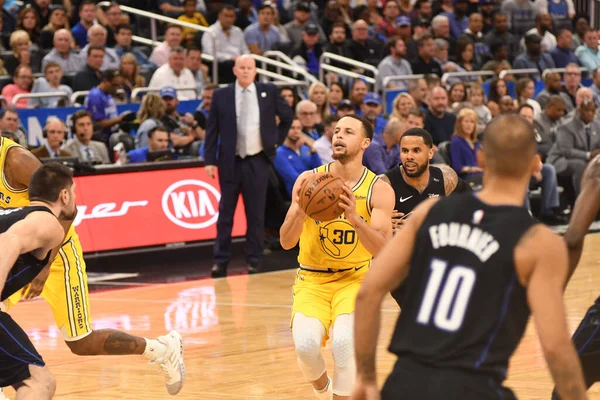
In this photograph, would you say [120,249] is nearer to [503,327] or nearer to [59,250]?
[59,250]

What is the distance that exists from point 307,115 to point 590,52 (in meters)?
8.80

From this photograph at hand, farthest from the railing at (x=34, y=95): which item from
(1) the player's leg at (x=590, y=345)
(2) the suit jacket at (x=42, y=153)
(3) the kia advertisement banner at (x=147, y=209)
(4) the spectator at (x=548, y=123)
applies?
(1) the player's leg at (x=590, y=345)

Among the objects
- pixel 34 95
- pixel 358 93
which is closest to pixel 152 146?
pixel 34 95

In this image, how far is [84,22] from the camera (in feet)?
56.2

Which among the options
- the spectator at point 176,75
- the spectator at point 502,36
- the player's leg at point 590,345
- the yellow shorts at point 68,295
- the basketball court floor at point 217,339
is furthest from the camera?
the spectator at point 502,36

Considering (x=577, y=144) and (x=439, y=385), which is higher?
(x=439, y=385)

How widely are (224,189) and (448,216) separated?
8981 millimetres

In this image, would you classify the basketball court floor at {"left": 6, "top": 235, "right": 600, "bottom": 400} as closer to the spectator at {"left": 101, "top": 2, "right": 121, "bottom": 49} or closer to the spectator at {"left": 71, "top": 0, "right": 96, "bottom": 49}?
the spectator at {"left": 101, "top": 2, "right": 121, "bottom": 49}

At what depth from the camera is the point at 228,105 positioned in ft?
41.5

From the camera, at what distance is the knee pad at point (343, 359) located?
21.1ft

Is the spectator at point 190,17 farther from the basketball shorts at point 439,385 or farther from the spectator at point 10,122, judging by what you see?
the basketball shorts at point 439,385

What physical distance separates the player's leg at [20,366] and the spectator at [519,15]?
1828 cm

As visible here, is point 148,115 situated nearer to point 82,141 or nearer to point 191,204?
point 82,141

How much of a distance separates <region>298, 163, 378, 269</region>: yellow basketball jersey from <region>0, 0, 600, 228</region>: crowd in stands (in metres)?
5.93
